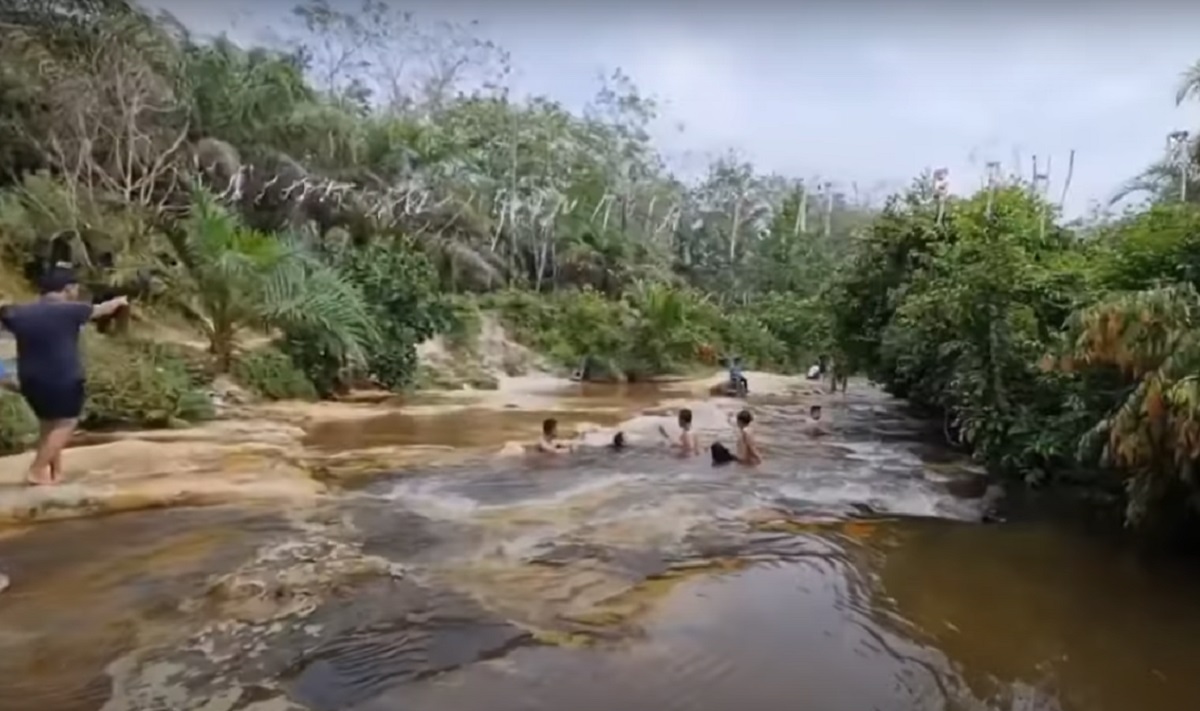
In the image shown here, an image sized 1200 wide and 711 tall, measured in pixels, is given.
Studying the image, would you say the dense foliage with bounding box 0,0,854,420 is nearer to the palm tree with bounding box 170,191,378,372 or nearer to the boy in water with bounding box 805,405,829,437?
the palm tree with bounding box 170,191,378,372

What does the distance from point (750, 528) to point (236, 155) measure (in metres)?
19.0

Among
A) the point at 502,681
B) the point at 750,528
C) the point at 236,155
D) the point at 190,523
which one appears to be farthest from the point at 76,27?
the point at 502,681

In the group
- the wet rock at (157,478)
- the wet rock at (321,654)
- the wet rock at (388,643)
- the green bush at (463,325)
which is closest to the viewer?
the wet rock at (321,654)

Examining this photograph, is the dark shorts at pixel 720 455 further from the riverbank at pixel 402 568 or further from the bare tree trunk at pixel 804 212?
the bare tree trunk at pixel 804 212

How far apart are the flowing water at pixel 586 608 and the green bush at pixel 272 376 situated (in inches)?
263

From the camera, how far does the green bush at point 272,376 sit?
585 inches

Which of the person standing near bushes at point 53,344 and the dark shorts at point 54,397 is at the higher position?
the person standing near bushes at point 53,344

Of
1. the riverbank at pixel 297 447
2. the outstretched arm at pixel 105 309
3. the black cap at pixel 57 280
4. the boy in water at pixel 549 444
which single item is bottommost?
the riverbank at pixel 297 447

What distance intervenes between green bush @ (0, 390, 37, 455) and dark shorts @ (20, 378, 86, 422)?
10.9ft

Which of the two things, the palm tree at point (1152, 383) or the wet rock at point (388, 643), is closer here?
the wet rock at point (388, 643)

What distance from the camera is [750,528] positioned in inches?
304

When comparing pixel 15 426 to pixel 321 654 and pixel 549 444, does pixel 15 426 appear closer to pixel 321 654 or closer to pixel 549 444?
pixel 549 444

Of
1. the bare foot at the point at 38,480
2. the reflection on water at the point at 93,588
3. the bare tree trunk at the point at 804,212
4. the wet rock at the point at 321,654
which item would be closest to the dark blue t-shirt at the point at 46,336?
the reflection on water at the point at 93,588

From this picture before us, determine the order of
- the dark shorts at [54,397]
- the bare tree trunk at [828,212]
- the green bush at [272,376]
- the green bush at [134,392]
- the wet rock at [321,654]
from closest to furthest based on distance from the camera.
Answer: the wet rock at [321,654] < the dark shorts at [54,397] < the green bush at [134,392] < the green bush at [272,376] < the bare tree trunk at [828,212]
